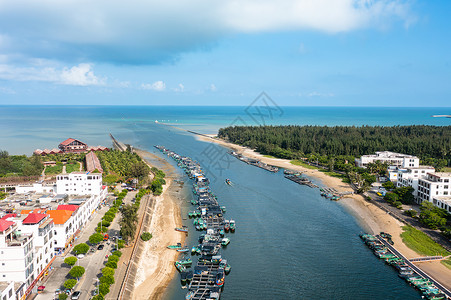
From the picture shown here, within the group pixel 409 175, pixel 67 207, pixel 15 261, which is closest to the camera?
pixel 15 261

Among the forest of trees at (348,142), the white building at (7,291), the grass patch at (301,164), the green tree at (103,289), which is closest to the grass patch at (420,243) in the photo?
the green tree at (103,289)

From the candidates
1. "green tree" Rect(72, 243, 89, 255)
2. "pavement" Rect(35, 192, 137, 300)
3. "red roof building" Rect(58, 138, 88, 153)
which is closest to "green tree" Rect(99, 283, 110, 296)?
"pavement" Rect(35, 192, 137, 300)

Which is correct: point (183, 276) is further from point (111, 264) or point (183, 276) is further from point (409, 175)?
point (409, 175)

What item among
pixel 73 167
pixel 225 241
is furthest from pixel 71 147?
pixel 225 241

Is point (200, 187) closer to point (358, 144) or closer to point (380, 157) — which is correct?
point (380, 157)

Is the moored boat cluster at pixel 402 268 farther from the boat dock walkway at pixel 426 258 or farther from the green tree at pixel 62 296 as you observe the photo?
the green tree at pixel 62 296

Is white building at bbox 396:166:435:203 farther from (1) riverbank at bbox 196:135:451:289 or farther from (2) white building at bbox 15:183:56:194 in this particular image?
(2) white building at bbox 15:183:56:194

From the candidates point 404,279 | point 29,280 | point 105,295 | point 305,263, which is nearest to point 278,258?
point 305,263

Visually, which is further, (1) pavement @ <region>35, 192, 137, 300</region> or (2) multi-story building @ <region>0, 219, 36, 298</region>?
(1) pavement @ <region>35, 192, 137, 300</region>
